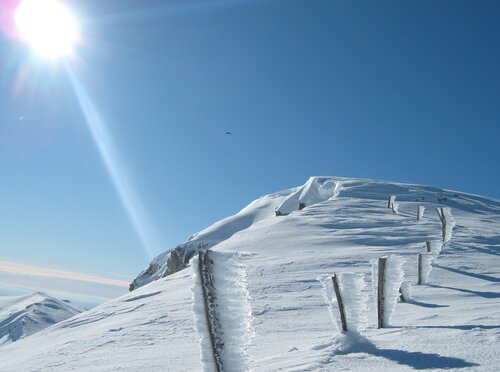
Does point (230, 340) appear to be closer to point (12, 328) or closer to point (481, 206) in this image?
point (481, 206)

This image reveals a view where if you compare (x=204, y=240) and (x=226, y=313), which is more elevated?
(x=204, y=240)

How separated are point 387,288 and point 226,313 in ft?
14.3

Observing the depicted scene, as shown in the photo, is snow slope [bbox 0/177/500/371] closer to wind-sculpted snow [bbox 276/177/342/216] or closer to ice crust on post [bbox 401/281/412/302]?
ice crust on post [bbox 401/281/412/302]

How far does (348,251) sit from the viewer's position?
17.6 m

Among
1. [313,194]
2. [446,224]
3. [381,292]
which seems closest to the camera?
[381,292]

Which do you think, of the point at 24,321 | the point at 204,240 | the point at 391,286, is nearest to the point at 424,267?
the point at 391,286

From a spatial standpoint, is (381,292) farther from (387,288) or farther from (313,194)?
(313,194)

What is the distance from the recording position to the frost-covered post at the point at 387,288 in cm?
655

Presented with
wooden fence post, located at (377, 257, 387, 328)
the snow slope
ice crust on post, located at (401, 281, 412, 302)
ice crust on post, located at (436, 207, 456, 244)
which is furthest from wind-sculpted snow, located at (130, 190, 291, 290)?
wooden fence post, located at (377, 257, 387, 328)

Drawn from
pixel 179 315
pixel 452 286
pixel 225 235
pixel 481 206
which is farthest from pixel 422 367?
pixel 225 235

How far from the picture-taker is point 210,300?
295cm

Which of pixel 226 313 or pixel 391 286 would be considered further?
pixel 391 286

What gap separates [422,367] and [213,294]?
2.01 m

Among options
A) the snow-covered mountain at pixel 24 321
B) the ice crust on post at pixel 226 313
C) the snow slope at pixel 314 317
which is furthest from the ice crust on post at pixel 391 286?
the snow-covered mountain at pixel 24 321
